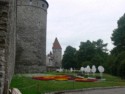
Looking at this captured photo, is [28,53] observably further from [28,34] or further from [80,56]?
[80,56]

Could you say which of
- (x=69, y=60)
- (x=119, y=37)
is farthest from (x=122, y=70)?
(x=69, y=60)

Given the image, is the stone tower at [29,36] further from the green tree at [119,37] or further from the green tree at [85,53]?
the green tree at [85,53]

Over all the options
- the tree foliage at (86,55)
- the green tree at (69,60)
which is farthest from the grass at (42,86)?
the green tree at (69,60)

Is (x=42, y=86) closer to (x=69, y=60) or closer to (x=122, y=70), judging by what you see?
(x=122, y=70)

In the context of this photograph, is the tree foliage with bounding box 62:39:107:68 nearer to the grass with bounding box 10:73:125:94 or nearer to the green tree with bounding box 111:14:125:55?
the green tree with bounding box 111:14:125:55

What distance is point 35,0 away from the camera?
4003cm

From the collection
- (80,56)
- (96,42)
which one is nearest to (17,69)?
(80,56)

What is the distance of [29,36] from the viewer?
3906cm

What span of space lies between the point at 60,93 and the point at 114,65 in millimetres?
20275

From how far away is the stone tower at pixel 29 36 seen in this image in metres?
38.3

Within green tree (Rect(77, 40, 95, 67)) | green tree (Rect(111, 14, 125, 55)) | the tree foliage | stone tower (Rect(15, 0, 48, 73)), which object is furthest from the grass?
green tree (Rect(77, 40, 95, 67))

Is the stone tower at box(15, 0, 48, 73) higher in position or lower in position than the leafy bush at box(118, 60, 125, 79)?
higher

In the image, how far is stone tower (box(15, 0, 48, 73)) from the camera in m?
38.3

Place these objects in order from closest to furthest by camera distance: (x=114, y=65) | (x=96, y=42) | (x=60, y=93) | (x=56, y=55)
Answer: (x=60, y=93)
(x=114, y=65)
(x=96, y=42)
(x=56, y=55)
